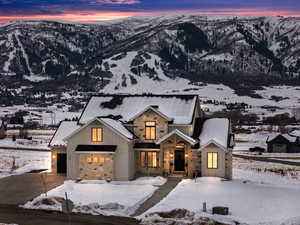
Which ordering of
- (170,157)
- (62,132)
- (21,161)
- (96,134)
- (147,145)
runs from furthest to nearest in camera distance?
(21,161)
(62,132)
(147,145)
(170,157)
(96,134)

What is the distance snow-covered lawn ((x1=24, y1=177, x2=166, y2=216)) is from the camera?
31688 mm

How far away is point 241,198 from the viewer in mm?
35375

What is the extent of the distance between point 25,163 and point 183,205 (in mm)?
29493

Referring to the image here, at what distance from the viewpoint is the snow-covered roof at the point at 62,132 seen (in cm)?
4775

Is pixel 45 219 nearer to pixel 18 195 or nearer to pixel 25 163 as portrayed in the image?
pixel 18 195

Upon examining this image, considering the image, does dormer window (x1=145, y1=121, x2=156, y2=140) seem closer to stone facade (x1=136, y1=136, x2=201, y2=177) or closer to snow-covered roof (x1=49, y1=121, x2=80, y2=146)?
stone facade (x1=136, y1=136, x2=201, y2=177)

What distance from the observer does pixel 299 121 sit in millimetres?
148000

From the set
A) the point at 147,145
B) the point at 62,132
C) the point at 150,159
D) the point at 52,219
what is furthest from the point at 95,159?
the point at 52,219

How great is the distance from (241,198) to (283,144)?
51418 mm

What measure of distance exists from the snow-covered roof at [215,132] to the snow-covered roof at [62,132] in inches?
447

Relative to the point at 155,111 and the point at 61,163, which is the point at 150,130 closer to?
the point at 155,111

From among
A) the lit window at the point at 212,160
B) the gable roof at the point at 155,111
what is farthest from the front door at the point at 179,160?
the gable roof at the point at 155,111

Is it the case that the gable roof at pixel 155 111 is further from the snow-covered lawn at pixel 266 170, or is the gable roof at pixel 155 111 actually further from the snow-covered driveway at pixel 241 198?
the snow-covered lawn at pixel 266 170

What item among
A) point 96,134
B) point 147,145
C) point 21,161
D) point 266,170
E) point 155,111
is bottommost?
point 266,170
